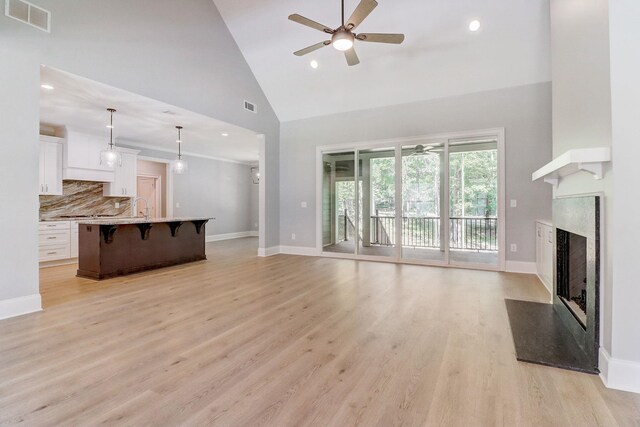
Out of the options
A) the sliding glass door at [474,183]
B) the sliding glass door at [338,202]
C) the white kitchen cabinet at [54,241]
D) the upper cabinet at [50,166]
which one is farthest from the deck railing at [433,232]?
the upper cabinet at [50,166]

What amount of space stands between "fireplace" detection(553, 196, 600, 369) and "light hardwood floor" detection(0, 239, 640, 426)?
393 millimetres

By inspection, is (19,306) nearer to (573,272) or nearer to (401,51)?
(573,272)

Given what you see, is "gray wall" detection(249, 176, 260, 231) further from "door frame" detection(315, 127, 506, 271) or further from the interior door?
"door frame" detection(315, 127, 506, 271)

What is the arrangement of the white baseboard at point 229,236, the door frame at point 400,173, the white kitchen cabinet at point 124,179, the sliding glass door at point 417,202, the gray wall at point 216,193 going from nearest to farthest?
the door frame at point 400,173, the sliding glass door at point 417,202, the white kitchen cabinet at point 124,179, the gray wall at point 216,193, the white baseboard at point 229,236

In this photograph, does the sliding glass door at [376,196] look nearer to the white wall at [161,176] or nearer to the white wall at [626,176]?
the white wall at [626,176]

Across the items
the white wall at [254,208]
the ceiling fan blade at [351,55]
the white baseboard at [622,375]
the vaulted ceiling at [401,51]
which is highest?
the vaulted ceiling at [401,51]

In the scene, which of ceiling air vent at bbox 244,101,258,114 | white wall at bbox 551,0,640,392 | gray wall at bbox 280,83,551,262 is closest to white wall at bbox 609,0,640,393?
white wall at bbox 551,0,640,392

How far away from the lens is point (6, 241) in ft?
9.70

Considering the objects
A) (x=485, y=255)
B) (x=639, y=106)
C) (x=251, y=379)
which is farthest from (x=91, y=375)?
(x=485, y=255)

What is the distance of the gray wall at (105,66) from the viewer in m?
2.99

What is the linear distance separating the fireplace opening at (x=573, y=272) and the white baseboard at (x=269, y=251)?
5.01 m

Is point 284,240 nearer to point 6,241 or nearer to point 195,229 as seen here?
point 195,229

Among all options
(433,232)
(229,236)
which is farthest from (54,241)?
(433,232)

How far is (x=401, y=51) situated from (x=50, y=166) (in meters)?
6.82
